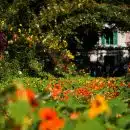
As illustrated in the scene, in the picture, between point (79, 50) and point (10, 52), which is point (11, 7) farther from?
point (79, 50)

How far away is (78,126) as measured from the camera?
2266mm

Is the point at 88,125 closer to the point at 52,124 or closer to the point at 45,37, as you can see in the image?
the point at 52,124

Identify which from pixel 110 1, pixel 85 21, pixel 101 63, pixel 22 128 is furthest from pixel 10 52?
pixel 22 128

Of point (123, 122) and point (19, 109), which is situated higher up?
point (19, 109)

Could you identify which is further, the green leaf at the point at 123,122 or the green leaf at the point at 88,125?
the green leaf at the point at 123,122

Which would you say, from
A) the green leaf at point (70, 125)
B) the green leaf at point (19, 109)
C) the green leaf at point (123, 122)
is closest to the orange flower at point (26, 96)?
the green leaf at point (19, 109)

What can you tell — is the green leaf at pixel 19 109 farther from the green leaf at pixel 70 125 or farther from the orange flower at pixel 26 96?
the green leaf at pixel 70 125

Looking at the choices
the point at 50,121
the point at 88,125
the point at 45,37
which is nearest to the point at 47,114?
the point at 50,121

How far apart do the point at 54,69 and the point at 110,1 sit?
27.7 ft

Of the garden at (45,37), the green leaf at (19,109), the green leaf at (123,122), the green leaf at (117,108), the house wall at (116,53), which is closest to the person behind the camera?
the green leaf at (19,109)

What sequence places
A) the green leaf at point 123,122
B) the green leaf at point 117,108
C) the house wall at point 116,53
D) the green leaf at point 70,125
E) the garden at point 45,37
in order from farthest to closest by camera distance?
the house wall at point 116,53 → the garden at point 45,37 → the green leaf at point 117,108 → the green leaf at point 123,122 → the green leaf at point 70,125

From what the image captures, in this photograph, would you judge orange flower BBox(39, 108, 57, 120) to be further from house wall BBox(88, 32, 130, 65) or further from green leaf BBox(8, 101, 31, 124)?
house wall BBox(88, 32, 130, 65)

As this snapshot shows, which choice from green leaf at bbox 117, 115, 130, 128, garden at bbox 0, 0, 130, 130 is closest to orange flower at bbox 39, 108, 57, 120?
green leaf at bbox 117, 115, 130, 128

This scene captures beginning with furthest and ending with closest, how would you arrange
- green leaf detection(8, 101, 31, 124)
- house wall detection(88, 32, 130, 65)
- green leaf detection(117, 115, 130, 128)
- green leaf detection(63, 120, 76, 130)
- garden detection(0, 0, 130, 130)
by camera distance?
1. house wall detection(88, 32, 130, 65)
2. garden detection(0, 0, 130, 130)
3. green leaf detection(117, 115, 130, 128)
4. green leaf detection(63, 120, 76, 130)
5. green leaf detection(8, 101, 31, 124)
